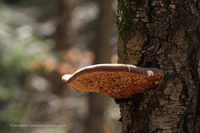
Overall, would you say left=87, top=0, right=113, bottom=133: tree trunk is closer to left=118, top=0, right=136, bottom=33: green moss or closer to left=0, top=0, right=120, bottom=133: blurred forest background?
left=0, top=0, right=120, bottom=133: blurred forest background

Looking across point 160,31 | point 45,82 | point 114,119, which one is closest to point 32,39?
point 45,82

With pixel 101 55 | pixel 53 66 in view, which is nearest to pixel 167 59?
pixel 101 55

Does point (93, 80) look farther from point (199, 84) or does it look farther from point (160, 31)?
point (199, 84)

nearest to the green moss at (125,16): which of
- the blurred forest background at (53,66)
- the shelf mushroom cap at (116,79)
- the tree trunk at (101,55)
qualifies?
the shelf mushroom cap at (116,79)

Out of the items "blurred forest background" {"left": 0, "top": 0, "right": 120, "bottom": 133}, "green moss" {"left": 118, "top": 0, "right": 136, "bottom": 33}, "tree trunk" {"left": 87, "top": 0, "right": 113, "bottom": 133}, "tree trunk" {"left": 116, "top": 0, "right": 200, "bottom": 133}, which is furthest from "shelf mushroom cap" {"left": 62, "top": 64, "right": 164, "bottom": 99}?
"tree trunk" {"left": 87, "top": 0, "right": 113, "bottom": 133}

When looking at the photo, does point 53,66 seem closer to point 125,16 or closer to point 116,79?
point 125,16

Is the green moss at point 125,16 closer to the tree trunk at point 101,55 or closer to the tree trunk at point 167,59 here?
the tree trunk at point 167,59
